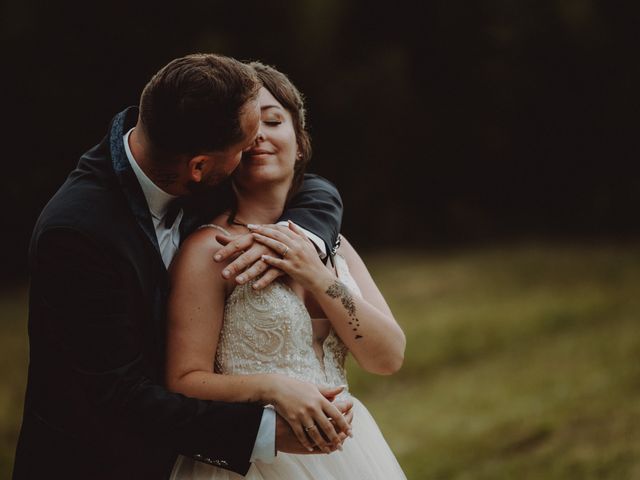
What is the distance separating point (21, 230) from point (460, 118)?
22.8 ft

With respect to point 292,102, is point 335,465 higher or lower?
lower

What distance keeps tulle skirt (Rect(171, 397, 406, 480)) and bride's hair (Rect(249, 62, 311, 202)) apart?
81 centimetres

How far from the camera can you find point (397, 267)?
11.7m

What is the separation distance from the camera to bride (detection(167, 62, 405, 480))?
2.25 meters

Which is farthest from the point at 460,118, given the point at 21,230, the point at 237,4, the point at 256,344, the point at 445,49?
the point at 256,344

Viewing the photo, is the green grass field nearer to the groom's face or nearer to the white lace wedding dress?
the white lace wedding dress

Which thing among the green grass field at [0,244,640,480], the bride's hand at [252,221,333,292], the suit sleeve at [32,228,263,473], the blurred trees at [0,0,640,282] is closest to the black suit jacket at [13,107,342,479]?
the suit sleeve at [32,228,263,473]

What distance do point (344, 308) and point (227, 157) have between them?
0.58 m

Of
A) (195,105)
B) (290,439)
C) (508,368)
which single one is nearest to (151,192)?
(195,105)

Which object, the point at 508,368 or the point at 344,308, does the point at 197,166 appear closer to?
the point at 344,308

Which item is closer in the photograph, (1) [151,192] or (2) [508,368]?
(1) [151,192]

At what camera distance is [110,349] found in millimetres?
2039

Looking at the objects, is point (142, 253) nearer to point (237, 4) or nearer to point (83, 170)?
point (83, 170)

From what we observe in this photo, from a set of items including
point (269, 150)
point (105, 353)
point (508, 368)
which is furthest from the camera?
point (508, 368)
